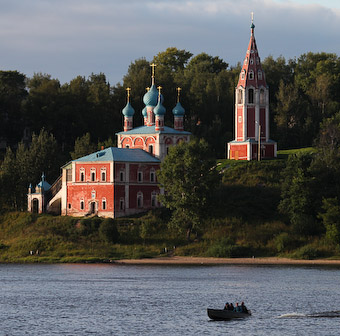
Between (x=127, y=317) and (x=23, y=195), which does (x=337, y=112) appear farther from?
(x=127, y=317)

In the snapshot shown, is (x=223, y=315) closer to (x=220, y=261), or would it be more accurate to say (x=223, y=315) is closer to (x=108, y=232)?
(x=220, y=261)

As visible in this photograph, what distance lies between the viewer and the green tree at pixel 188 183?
109m

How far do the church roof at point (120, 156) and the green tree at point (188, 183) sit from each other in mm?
7434

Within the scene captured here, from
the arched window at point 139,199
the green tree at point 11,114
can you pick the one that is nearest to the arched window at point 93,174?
the arched window at point 139,199

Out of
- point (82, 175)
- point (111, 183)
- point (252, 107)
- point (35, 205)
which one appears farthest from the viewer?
point (252, 107)

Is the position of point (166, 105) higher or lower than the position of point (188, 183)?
higher

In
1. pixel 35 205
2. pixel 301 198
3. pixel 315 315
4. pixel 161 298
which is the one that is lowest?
pixel 315 315

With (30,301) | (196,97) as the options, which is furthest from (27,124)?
(30,301)

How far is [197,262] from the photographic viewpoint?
4190 inches

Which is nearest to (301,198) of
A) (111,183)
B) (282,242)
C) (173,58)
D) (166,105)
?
(282,242)

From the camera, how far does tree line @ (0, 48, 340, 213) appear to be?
144m

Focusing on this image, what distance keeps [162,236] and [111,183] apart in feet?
28.2

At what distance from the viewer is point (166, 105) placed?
144 meters

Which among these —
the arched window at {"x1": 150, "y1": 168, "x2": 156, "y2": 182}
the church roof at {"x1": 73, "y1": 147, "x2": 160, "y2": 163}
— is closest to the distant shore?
the arched window at {"x1": 150, "y1": 168, "x2": 156, "y2": 182}
